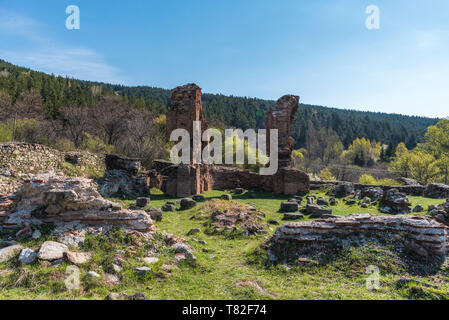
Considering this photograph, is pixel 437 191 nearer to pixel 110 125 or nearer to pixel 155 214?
pixel 155 214

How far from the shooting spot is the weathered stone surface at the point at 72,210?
6.62m

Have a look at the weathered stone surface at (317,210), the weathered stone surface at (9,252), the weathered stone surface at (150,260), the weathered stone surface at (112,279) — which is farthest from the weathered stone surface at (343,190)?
the weathered stone surface at (9,252)

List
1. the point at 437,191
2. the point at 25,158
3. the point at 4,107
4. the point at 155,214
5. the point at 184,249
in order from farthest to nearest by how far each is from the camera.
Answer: the point at 4,107, the point at 437,191, the point at 25,158, the point at 155,214, the point at 184,249

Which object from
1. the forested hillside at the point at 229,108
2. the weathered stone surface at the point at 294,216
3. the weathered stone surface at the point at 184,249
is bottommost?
the weathered stone surface at the point at 294,216

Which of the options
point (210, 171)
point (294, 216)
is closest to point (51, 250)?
point (294, 216)

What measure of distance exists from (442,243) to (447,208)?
20.3ft

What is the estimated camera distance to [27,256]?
17.1 feet

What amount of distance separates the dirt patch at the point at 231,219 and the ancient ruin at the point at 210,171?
17.9ft

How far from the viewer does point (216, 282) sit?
206 inches

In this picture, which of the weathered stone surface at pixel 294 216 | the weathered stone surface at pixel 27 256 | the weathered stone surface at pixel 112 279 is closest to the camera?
the weathered stone surface at pixel 112 279

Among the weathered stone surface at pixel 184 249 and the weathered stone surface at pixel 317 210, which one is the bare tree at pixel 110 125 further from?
the weathered stone surface at pixel 184 249

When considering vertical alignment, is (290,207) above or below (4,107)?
below

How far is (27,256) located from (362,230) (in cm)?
765
